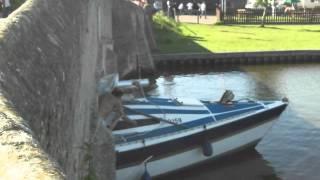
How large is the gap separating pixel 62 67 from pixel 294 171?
13.4 metres

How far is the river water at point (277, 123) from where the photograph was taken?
1939 centimetres

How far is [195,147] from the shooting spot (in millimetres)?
19109

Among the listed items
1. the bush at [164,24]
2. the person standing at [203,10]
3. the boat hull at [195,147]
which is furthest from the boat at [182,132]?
the person standing at [203,10]

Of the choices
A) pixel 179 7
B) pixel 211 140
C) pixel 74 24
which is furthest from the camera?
pixel 179 7

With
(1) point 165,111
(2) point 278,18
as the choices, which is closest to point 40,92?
(1) point 165,111

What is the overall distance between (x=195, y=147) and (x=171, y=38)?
29.3 m

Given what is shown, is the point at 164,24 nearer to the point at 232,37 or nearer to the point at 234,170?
the point at 232,37

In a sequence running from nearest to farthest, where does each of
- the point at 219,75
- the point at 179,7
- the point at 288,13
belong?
the point at 219,75, the point at 288,13, the point at 179,7

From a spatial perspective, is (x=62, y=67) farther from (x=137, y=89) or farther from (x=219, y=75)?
(x=219, y=75)

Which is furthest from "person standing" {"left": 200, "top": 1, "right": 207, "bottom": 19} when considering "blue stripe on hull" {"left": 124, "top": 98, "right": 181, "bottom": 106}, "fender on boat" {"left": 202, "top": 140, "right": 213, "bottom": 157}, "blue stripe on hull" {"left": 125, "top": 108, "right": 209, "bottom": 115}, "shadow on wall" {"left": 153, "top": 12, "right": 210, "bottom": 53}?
"fender on boat" {"left": 202, "top": 140, "right": 213, "bottom": 157}

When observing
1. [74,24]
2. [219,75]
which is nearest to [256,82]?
[219,75]

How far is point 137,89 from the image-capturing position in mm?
Result: 20828

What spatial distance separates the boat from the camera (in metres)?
17.2

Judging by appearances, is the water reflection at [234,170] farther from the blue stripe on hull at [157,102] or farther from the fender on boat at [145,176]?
the blue stripe on hull at [157,102]
